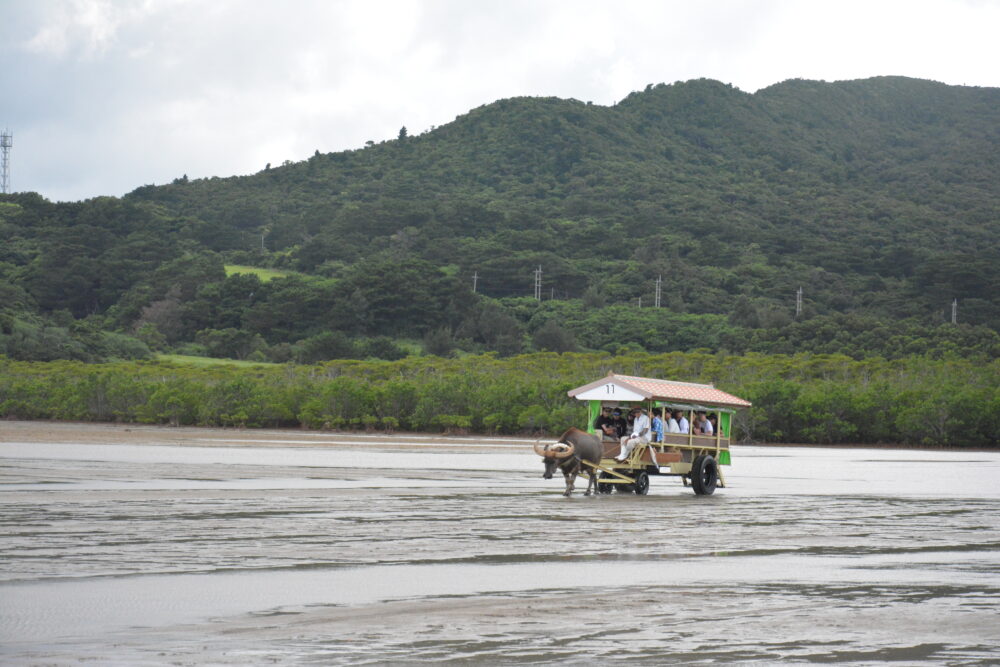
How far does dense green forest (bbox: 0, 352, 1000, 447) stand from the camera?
191ft

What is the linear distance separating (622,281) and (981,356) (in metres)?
60.5

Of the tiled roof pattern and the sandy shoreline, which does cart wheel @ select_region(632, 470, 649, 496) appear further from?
the sandy shoreline

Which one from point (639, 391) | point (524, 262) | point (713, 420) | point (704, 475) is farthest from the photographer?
point (524, 262)

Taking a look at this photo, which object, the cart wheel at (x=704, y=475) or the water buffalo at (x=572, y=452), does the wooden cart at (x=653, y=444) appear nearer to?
the cart wheel at (x=704, y=475)

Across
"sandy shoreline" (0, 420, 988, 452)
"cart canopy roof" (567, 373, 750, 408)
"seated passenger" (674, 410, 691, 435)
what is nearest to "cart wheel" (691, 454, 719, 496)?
"seated passenger" (674, 410, 691, 435)

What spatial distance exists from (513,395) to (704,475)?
3701 cm

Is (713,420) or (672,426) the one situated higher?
(713,420)

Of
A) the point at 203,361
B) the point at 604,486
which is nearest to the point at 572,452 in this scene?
the point at 604,486

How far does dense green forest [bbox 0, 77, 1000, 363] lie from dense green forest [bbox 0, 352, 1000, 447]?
17741mm

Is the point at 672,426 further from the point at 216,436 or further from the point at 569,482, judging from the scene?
the point at 216,436

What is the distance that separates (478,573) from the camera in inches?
468

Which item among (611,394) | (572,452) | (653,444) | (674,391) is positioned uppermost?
(674,391)

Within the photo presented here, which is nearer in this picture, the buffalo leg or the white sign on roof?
the buffalo leg

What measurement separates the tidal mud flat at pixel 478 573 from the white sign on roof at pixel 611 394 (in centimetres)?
176
